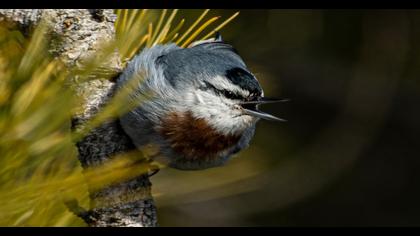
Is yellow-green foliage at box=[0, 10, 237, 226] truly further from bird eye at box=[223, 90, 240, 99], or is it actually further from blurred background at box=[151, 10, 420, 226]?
blurred background at box=[151, 10, 420, 226]

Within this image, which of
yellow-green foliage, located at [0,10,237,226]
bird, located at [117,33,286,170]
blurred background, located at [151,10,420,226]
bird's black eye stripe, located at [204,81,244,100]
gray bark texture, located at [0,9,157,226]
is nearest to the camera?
yellow-green foliage, located at [0,10,237,226]

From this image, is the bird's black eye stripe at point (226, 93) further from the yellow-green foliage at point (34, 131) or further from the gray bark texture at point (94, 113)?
the yellow-green foliage at point (34, 131)

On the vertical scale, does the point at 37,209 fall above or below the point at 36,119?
below

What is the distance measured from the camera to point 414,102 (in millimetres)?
4246

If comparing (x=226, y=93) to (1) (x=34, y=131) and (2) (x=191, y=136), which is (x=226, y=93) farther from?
(1) (x=34, y=131)

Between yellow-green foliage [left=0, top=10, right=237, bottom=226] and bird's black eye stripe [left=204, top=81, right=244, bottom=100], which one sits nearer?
yellow-green foliage [left=0, top=10, right=237, bottom=226]

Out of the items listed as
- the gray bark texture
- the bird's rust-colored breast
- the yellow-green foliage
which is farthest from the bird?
the yellow-green foliage

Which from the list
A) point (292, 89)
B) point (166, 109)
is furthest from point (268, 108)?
point (166, 109)

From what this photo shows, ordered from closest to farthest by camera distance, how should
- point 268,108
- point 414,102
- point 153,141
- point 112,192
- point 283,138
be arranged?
point 112,192 → point 153,141 → point 283,138 → point 268,108 → point 414,102

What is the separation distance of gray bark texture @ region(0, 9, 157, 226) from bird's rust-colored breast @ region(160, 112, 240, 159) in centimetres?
31

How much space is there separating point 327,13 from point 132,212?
221cm

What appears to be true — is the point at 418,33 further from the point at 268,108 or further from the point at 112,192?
the point at 112,192

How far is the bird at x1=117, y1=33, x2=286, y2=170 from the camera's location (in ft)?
6.55

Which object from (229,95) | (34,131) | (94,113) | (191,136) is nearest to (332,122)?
(229,95)
